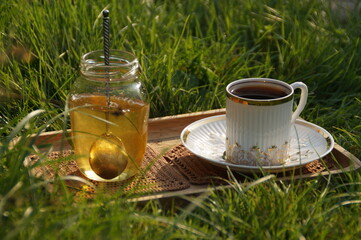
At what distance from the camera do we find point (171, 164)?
6.68ft

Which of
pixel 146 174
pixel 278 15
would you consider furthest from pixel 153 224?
pixel 278 15

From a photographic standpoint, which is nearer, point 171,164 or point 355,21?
point 171,164

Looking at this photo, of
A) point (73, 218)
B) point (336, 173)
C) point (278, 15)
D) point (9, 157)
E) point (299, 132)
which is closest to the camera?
point (73, 218)

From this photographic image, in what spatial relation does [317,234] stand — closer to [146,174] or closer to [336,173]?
[336,173]

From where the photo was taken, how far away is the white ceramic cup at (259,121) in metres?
1.87

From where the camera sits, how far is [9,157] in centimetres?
180

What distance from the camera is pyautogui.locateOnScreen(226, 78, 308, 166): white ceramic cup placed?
187 cm

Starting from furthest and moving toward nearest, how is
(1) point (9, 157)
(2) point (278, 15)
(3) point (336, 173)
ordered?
(2) point (278, 15)
(3) point (336, 173)
(1) point (9, 157)

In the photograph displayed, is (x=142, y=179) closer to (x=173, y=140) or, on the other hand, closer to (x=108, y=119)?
(x=108, y=119)

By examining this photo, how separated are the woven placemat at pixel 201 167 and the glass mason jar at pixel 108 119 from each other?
0.16m

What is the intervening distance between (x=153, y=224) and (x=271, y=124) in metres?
0.50

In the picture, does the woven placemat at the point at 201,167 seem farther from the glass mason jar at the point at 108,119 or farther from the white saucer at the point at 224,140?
the glass mason jar at the point at 108,119

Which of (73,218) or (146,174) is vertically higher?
(73,218)

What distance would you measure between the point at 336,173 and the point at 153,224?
654 mm
